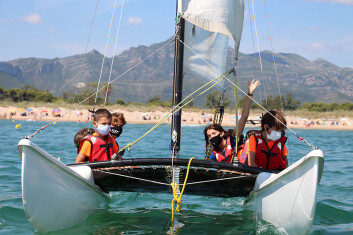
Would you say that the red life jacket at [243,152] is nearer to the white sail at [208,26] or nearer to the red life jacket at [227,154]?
the red life jacket at [227,154]

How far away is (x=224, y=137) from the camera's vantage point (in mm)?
5488

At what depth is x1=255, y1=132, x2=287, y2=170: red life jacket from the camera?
4.86m

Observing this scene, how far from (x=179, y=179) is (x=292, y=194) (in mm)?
1197

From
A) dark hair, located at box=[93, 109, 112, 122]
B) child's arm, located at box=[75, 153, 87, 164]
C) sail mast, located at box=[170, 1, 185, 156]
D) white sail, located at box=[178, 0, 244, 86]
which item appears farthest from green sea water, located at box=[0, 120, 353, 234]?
white sail, located at box=[178, 0, 244, 86]

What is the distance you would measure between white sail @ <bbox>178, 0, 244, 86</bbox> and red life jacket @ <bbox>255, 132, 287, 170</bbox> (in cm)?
99

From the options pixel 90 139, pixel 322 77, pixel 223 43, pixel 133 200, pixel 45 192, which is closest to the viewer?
pixel 45 192

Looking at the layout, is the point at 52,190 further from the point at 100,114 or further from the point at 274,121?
the point at 274,121

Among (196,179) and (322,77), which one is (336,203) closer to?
(196,179)

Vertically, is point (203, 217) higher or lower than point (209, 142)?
lower

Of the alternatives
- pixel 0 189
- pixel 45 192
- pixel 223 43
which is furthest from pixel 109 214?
pixel 223 43

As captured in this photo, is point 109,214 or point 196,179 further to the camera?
point 109,214

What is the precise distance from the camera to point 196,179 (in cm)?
462

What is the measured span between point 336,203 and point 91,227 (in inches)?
139

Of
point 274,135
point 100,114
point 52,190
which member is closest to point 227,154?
point 274,135
